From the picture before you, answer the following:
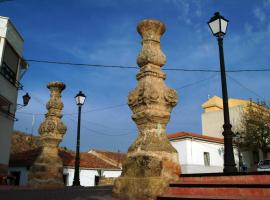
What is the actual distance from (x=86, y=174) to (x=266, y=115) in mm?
21310

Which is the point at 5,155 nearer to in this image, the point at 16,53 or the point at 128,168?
the point at 16,53

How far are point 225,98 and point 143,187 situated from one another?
3.55 meters

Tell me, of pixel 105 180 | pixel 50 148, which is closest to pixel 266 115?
pixel 105 180

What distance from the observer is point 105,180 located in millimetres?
28859

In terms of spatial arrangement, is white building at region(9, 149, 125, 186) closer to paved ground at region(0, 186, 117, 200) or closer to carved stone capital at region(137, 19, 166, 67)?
paved ground at region(0, 186, 117, 200)

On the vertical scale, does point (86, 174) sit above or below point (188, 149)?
below

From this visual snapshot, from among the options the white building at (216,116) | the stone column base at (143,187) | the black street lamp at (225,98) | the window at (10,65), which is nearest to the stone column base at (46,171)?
the stone column base at (143,187)

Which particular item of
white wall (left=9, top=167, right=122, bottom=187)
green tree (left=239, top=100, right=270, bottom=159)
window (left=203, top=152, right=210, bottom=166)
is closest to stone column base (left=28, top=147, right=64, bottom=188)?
white wall (left=9, top=167, right=122, bottom=187)

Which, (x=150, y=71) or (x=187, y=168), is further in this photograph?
(x=187, y=168)

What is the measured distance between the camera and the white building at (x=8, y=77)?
15.9 metres

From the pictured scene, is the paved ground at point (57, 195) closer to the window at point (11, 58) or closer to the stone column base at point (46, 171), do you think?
the stone column base at point (46, 171)

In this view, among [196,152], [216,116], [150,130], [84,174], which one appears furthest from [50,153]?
[216,116]

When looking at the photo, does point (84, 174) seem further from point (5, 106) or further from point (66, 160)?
point (5, 106)

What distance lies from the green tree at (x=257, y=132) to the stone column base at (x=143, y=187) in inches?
1186
